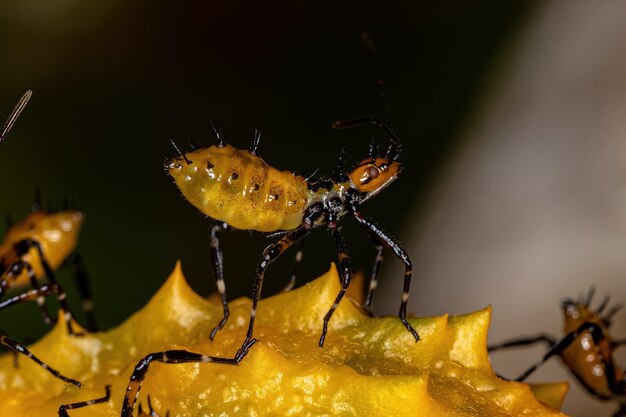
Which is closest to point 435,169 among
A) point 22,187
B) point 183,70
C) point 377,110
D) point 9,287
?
point 377,110

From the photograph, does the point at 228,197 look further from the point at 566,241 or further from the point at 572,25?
the point at 572,25

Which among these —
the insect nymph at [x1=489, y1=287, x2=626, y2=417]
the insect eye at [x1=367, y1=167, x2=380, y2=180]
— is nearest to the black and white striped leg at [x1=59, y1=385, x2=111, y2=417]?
the insect eye at [x1=367, y1=167, x2=380, y2=180]

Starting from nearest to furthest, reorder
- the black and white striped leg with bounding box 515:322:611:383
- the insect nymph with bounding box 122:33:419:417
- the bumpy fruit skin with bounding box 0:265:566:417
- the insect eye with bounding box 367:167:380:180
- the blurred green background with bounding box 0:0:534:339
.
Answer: the bumpy fruit skin with bounding box 0:265:566:417
the insect nymph with bounding box 122:33:419:417
the insect eye with bounding box 367:167:380:180
the black and white striped leg with bounding box 515:322:611:383
the blurred green background with bounding box 0:0:534:339

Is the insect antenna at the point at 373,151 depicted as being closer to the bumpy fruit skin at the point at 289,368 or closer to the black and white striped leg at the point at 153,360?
the bumpy fruit skin at the point at 289,368

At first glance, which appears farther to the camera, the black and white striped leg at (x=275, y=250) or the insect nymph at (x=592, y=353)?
the insect nymph at (x=592, y=353)

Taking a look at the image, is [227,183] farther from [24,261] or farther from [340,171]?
[24,261]

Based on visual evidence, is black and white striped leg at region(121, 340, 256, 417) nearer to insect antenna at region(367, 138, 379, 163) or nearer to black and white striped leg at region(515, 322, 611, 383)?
insect antenna at region(367, 138, 379, 163)

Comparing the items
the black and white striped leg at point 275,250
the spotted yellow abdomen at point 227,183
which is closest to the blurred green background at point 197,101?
the black and white striped leg at point 275,250
